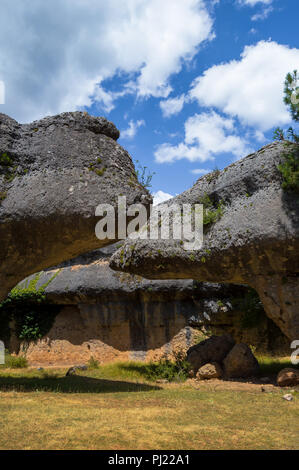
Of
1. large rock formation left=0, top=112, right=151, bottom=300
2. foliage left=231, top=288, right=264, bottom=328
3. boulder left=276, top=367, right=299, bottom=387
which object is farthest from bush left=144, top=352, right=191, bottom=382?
large rock formation left=0, top=112, right=151, bottom=300

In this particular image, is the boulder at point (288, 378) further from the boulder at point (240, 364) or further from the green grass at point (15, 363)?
the green grass at point (15, 363)

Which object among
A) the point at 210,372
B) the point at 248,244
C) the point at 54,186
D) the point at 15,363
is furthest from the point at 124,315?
the point at 54,186

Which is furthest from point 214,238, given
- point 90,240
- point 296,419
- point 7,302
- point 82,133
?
point 7,302

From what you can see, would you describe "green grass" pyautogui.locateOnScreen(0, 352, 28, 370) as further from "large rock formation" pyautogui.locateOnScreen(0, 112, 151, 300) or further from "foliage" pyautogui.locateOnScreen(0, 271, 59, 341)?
"large rock formation" pyautogui.locateOnScreen(0, 112, 151, 300)

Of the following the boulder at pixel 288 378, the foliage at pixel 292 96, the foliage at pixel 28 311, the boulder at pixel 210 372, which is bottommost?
the boulder at pixel 210 372

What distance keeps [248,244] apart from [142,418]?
5274mm

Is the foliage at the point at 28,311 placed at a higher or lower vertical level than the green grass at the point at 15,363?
higher

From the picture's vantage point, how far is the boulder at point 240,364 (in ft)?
33.7

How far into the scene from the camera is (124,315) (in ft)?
54.5

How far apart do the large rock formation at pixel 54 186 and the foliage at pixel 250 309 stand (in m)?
7.34

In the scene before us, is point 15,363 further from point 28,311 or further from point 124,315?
point 124,315

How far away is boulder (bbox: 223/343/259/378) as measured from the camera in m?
10.3

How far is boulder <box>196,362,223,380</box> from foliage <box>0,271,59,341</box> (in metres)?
9.33

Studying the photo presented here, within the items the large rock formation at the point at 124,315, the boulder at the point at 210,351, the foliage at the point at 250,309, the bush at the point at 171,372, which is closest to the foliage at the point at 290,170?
the boulder at the point at 210,351
